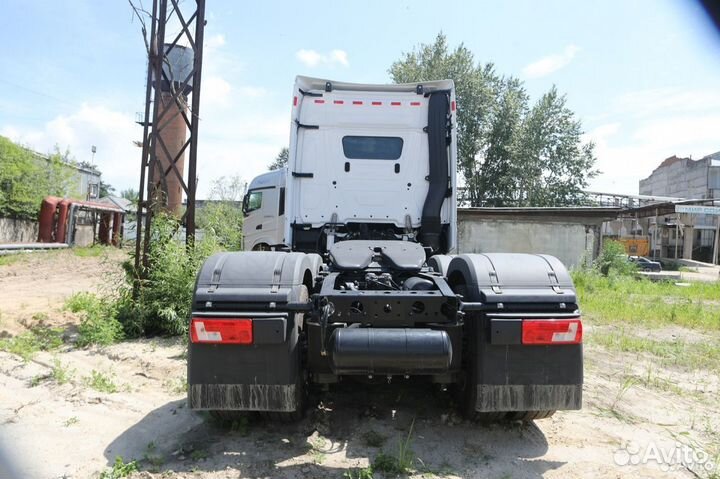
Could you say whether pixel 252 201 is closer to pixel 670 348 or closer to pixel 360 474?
pixel 670 348

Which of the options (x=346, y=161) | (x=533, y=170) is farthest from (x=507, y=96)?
(x=346, y=161)

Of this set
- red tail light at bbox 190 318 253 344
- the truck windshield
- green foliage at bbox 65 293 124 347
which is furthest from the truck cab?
red tail light at bbox 190 318 253 344

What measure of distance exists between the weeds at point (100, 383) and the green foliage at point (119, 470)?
1640 mm

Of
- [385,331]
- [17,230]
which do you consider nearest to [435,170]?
[385,331]

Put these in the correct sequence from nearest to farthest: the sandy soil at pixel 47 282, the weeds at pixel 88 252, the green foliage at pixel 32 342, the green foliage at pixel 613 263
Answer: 1. the green foliage at pixel 32 342
2. the sandy soil at pixel 47 282
3. the green foliage at pixel 613 263
4. the weeds at pixel 88 252

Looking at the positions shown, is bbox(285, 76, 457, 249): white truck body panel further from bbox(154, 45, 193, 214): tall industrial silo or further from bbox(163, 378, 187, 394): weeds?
bbox(154, 45, 193, 214): tall industrial silo

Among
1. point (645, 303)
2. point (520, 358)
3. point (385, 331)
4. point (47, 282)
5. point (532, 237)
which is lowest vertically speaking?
point (47, 282)

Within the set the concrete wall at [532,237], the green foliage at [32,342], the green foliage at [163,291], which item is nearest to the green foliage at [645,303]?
the concrete wall at [532,237]

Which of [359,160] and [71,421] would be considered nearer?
[71,421]

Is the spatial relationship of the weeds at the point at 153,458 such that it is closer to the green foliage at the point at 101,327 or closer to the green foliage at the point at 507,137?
the green foliage at the point at 101,327

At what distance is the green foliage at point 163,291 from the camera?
21.5ft

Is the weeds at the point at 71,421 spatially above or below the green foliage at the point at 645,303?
below

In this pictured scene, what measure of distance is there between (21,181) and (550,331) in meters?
29.7

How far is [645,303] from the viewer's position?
35.4ft
